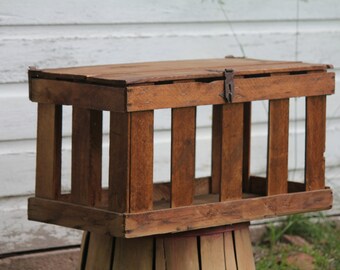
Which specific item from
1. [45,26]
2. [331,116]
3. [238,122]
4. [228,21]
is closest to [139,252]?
[238,122]

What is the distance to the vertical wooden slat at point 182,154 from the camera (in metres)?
3.14

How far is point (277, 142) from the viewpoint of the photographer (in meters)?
3.38

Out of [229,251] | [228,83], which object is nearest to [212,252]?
[229,251]

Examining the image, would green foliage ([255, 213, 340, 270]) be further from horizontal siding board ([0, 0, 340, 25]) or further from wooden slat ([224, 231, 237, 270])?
wooden slat ([224, 231, 237, 270])

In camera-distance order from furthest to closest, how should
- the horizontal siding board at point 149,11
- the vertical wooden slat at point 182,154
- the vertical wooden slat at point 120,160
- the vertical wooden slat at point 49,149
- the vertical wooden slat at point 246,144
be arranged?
1. the horizontal siding board at point 149,11
2. the vertical wooden slat at point 246,144
3. the vertical wooden slat at point 49,149
4. the vertical wooden slat at point 182,154
5. the vertical wooden slat at point 120,160

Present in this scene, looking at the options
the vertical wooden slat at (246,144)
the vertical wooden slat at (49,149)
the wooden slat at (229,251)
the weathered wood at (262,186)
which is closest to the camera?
the vertical wooden slat at (49,149)

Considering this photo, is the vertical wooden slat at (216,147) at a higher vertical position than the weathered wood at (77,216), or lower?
higher

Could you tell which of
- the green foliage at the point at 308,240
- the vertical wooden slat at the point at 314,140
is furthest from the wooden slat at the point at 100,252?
the green foliage at the point at 308,240

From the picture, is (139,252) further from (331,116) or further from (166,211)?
(331,116)

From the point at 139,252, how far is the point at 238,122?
0.53m

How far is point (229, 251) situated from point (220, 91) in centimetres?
56

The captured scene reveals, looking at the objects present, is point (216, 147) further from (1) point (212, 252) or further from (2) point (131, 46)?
(2) point (131, 46)

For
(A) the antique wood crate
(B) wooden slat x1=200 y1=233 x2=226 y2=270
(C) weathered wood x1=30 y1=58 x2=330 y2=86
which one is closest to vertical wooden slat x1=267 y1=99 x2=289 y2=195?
(A) the antique wood crate

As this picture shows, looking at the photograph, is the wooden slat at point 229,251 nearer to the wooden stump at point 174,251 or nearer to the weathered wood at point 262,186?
the wooden stump at point 174,251
